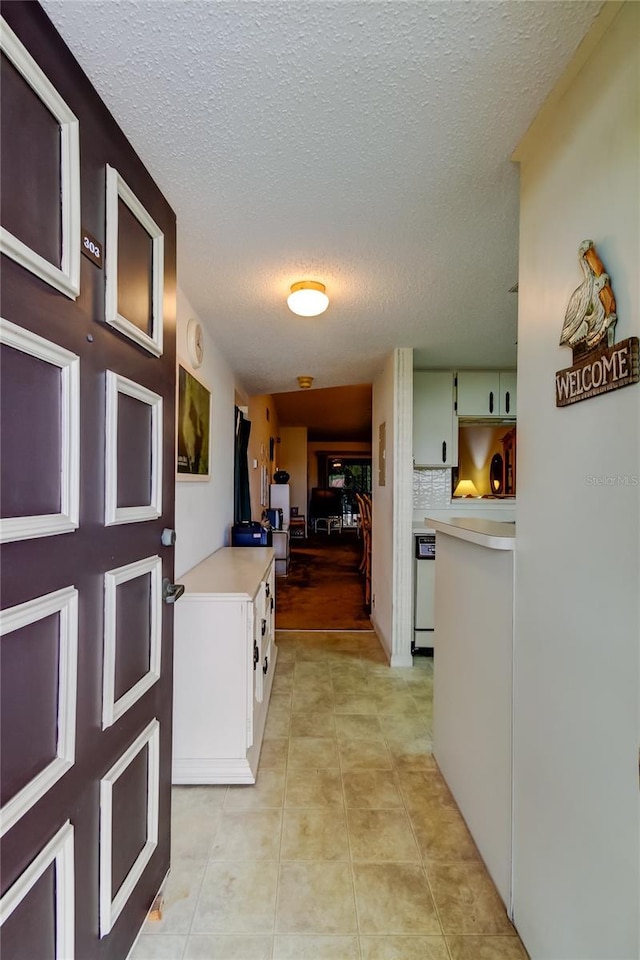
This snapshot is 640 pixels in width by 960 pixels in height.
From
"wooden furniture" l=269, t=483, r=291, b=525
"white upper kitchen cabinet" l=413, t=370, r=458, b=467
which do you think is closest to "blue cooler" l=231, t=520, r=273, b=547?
"white upper kitchen cabinet" l=413, t=370, r=458, b=467

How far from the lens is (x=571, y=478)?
966 millimetres

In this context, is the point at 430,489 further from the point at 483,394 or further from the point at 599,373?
the point at 599,373

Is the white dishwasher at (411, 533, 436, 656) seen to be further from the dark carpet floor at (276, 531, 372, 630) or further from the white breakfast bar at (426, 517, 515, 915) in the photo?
the white breakfast bar at (426, 517, 515, 915)

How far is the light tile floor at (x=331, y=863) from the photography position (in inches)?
45.4

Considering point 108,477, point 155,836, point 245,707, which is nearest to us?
point 108,477

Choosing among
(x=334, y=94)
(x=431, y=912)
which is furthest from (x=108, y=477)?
(x=431, y=912)

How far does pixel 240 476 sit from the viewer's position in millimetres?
3736

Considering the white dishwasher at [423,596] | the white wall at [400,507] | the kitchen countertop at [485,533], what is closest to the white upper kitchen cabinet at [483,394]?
the white wall at [400,507]

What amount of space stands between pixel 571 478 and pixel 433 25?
951 millimetres

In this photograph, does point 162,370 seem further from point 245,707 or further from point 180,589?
point 245,707

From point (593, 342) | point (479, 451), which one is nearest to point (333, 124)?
point (593, 342)

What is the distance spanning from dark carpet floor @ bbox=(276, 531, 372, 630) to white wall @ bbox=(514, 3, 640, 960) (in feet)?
9.30

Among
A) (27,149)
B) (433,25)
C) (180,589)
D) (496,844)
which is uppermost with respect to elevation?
(433,25)

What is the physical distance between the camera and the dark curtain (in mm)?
3672
